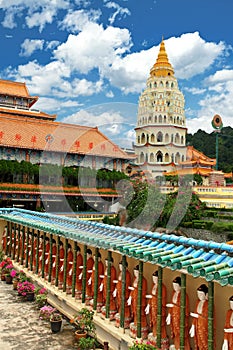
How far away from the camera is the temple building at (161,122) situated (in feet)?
169

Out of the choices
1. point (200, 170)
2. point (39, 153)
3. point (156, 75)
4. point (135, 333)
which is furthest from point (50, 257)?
point (156, 75)

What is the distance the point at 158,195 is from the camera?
31.3m

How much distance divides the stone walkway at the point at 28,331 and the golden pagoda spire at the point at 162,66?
4712 cm

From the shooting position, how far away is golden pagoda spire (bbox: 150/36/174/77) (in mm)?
53344

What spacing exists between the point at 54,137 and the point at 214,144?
55.1 m

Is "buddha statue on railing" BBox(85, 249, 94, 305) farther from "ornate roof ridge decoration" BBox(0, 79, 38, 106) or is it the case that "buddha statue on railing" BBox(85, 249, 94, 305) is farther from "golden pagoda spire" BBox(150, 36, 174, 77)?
"golden pagoda spire" BBox(150, 36, 174, 77)

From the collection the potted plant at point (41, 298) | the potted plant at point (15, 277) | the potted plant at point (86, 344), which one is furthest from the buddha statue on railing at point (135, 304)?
the potted plant at point (15, 277)

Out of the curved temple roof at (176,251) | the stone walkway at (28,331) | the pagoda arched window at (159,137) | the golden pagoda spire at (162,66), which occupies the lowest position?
the stone walkway at (28,331)

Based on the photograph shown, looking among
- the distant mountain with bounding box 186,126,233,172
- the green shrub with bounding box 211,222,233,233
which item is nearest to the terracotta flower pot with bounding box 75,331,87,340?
the green shrub with bounding box 211,222,233,233

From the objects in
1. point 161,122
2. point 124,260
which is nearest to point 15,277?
point 124,260

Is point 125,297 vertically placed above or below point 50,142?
below

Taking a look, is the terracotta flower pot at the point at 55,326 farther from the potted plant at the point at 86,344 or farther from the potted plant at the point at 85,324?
the potted plant at the point at 86,344

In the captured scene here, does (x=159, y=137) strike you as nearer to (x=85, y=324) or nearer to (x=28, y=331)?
(x=28, y=331)

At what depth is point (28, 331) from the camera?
8250mm
